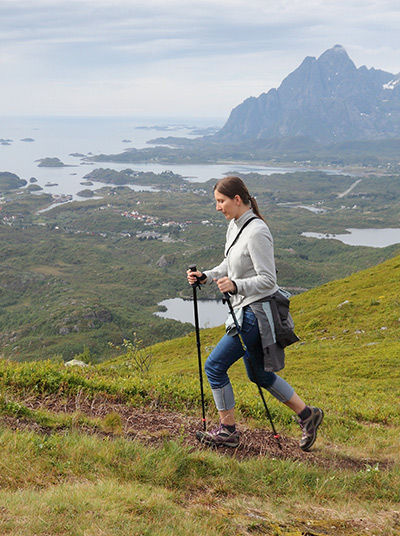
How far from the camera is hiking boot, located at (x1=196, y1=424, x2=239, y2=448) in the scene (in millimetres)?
6258

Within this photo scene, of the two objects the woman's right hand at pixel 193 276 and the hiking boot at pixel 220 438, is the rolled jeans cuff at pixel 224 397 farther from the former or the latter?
the woman's right hand at pixel 193 276

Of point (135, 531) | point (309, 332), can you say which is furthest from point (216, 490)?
point (309, 332)

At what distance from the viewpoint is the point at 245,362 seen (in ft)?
19.8

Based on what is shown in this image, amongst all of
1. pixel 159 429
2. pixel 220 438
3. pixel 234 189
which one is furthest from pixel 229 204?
pixel 159 429

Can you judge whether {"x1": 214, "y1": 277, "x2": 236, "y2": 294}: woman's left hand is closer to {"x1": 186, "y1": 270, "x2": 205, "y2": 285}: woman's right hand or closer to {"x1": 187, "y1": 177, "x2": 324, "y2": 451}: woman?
{"x1": 187, "y1": 177, "x2": 324, "y2": 451}: woman

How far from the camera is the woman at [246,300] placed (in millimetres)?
5629

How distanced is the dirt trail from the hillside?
1.0 inches

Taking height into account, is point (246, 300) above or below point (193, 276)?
below

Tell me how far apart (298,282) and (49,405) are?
6716 inches

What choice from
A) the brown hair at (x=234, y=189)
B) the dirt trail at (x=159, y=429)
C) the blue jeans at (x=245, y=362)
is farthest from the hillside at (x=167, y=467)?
the brown hair at (x=234, y=189)

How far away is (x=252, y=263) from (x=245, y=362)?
1.33m

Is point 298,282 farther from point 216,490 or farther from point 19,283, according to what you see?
point 216,490

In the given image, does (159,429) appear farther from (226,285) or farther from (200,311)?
(200,311)

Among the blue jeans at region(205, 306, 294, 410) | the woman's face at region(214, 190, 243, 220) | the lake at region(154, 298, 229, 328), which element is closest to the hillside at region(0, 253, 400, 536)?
the blue jeans at region(205, 306, 294, 410)
